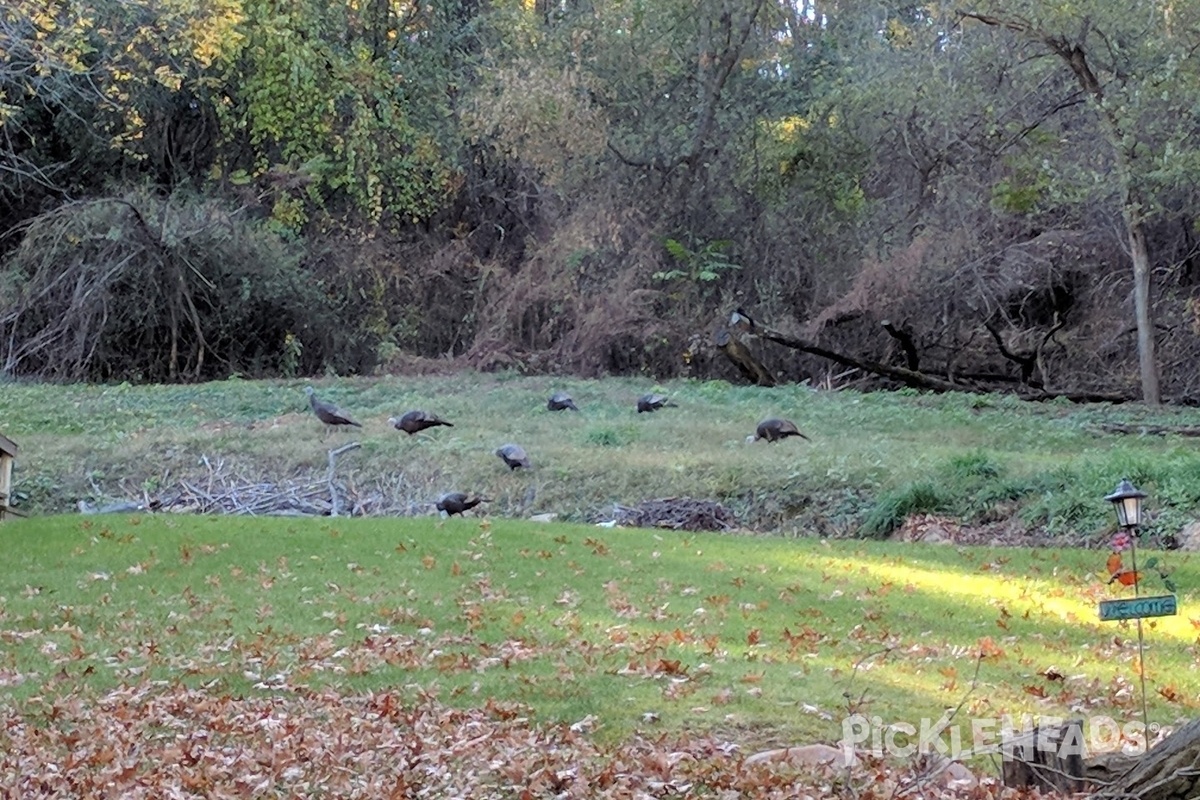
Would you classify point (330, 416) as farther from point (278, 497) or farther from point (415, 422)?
point (278, 497)

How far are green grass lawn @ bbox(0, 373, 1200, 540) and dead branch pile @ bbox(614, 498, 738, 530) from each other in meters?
0.31

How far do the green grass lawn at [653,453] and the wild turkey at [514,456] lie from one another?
208 mm

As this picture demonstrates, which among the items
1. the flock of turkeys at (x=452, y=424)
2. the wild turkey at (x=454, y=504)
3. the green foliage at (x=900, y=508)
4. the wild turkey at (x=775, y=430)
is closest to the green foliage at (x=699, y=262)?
the flock of turkeys at (x=452, y=424)

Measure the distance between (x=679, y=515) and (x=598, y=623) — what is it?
5703 mm

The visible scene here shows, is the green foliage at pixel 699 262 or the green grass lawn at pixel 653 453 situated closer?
the green grass lawn at pixel 653 453

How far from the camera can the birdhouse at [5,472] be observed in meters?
14.9

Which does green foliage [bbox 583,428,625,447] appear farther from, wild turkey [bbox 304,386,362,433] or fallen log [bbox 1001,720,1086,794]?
fallen log [bbox 1001,720,1086,794]

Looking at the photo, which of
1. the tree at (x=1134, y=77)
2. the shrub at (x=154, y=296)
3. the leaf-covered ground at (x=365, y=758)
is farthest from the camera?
the shrub at (x=154, y=296)

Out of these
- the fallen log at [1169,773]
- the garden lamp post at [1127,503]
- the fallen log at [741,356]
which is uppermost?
the fallen log at [741,356]

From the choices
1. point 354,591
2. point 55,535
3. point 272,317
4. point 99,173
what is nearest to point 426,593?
point 354,591

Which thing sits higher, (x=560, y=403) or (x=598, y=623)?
(x=560, y=403)

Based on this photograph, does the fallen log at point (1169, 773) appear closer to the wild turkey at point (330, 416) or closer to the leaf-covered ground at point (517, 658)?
the leaf-covered ground at point (517, 658)

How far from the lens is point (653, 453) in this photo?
17234 mm

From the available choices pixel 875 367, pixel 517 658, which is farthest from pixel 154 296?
pixel 517 658
